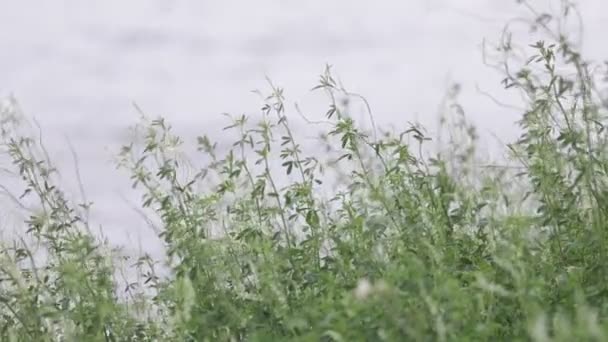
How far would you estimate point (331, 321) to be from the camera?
2.81 m

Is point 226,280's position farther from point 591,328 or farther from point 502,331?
point 591,328

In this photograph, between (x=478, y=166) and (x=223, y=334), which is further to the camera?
(x=478, y=166)

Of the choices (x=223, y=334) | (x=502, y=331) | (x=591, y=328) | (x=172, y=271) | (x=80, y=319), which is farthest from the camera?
(x=172, y=271)

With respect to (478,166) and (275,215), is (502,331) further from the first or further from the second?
(275,215)

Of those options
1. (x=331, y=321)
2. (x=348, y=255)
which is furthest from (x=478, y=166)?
(x=331, y=321)

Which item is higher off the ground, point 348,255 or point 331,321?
point 348,255

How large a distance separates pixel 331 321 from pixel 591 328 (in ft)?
3.65

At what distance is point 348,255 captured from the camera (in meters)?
3.72

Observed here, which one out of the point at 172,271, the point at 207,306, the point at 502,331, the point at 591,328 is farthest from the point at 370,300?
the point at 172,271

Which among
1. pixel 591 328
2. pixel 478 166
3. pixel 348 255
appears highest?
pixel 478 166

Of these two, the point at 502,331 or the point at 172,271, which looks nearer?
the point at 502,331

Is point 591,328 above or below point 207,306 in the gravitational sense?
below

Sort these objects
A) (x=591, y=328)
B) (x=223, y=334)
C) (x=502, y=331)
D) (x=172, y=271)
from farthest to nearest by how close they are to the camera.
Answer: (x=172, y=271)
(x=223, y=334)
(x=502, y=331)
(x=591, y=328)

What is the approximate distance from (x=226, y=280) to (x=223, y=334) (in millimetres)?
716
